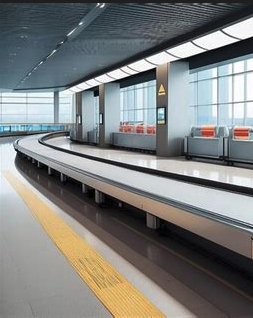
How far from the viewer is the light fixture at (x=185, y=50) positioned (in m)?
11.9

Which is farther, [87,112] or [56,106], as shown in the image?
[56,106]

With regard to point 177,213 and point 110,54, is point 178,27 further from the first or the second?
point 177,213

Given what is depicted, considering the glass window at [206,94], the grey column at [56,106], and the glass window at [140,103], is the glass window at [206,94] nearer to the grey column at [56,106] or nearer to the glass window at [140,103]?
the glass window at [140,103]

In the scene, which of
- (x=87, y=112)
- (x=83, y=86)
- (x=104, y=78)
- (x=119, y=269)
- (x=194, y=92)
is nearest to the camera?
(x=119, y=269)

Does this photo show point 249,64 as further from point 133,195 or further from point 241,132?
point 133,195

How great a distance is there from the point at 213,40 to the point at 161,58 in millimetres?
3144

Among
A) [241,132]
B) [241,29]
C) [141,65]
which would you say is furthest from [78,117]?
[241,29]

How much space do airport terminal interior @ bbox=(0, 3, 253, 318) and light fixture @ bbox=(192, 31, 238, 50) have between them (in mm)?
33

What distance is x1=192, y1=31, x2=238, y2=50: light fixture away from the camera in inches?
411

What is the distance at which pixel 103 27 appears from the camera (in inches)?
426

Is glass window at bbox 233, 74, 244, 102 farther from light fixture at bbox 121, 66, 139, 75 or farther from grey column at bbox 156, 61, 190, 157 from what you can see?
grey column at bbox 156, 61, 190, 157

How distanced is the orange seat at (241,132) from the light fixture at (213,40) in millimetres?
2639

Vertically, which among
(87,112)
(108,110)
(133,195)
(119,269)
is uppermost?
(87,112)

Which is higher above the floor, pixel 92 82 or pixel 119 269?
pixel 92 82
